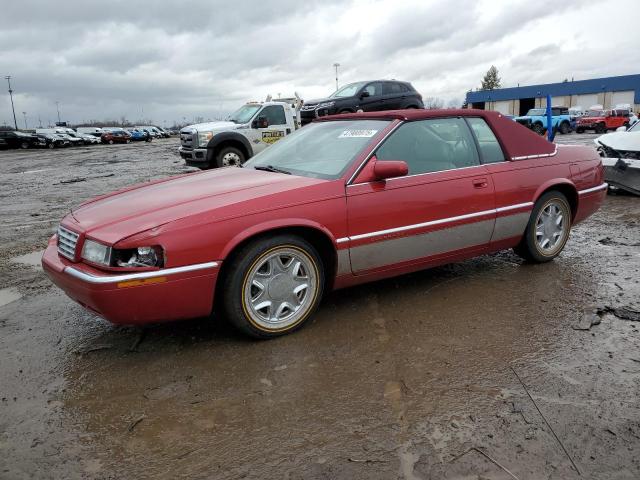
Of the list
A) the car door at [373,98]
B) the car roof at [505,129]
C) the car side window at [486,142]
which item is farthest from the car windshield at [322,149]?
the car door at [373,98]

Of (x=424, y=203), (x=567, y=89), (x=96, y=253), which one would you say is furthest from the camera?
(x=567, y=89)

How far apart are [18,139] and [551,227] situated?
139ft

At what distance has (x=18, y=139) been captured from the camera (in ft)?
126

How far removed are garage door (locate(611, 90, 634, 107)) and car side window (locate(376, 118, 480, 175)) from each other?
5686cm

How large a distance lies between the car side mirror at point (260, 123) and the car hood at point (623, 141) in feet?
24.5

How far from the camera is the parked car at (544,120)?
2933cm

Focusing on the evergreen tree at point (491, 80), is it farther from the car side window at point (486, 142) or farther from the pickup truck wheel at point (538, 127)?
the car side window at point (486, 142)

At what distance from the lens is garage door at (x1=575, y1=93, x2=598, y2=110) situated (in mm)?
55188

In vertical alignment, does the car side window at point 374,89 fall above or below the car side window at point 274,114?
above

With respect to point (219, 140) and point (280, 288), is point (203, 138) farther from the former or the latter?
point (280, 288)

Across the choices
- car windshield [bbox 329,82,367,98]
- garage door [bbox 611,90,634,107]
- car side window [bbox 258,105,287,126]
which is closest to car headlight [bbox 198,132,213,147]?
car side window [bbox 258,105,287,126]

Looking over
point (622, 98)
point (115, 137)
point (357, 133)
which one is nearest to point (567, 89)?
point (622, 98)

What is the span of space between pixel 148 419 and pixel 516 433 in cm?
177

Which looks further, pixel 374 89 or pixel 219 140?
pixel 374 89
